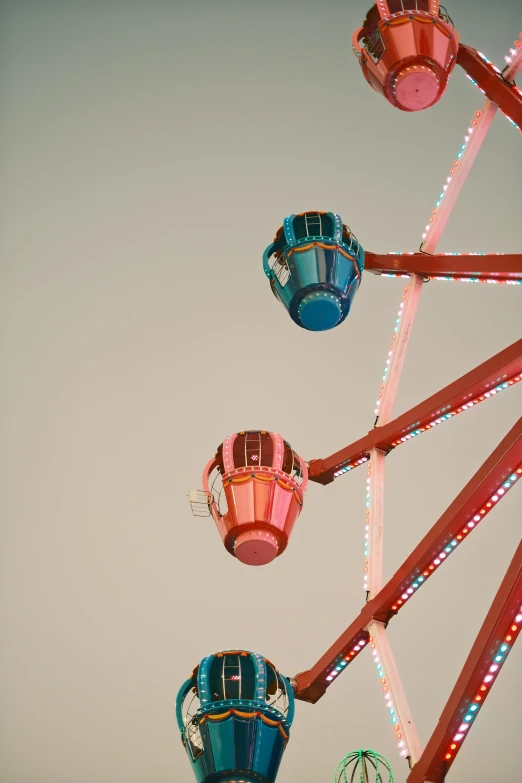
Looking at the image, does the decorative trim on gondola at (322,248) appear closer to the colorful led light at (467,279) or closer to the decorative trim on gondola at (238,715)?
the colorful led light at (467,279)

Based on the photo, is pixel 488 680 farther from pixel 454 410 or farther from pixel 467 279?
pixel 467 279

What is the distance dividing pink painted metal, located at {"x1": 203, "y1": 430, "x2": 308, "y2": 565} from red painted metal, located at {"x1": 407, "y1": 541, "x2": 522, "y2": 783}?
2718mm

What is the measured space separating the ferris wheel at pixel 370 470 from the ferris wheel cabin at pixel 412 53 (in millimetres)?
15

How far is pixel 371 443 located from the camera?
35.8 ft

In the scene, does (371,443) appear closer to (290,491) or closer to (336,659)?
(290,491)

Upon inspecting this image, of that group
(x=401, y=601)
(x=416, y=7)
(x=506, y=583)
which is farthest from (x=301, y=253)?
(x=506, y=583)

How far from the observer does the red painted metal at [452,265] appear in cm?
957

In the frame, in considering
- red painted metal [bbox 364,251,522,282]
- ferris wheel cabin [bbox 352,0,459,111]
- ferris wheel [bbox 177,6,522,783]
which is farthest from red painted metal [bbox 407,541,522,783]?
ferris wheel cabin [bbox 352,0,459,111]

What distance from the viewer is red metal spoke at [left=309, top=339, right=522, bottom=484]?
31.7 ft

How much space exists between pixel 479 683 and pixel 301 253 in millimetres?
5039

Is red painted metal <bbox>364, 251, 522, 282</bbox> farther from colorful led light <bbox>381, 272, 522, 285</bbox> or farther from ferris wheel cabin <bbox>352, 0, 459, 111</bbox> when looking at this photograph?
ferris wheel cabin <bbox>352, 0, 459, 111</bbox>

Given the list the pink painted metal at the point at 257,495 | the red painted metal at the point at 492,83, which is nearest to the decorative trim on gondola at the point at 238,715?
the pink painted metal at the point at 257,495

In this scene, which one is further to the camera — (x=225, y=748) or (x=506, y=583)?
(x=225, y=748)

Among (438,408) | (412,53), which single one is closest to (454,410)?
(438,408)
